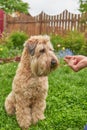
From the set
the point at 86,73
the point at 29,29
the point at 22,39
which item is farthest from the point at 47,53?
the point at 29,29

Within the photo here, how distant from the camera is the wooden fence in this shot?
2123 cm

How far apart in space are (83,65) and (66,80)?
211 inches

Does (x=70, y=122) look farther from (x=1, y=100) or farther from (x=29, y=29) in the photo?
(x=29, y=29)

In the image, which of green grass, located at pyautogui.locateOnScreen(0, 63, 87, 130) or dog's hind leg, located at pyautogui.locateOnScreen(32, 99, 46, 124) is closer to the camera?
dog's hind leg, located at pyautogui.locateOnScreen(32, 99, 46, 124)

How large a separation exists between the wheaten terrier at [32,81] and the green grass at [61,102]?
0.59 ft

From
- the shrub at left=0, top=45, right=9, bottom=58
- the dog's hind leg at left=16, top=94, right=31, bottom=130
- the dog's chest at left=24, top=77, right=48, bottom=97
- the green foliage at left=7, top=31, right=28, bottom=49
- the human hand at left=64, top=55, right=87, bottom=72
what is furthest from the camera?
the green foliage at left=7, top=31, right=28, bottom=49

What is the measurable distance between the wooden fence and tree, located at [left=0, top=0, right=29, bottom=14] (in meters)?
15.8

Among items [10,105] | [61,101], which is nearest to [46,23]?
[61,101]

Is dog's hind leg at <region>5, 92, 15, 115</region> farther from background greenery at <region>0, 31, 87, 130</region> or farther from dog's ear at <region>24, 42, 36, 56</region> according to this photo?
dog's ear at <region>24, 42, 36, 56</region>

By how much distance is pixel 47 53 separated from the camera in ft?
22.5

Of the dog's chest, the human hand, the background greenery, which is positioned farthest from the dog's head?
the human hand

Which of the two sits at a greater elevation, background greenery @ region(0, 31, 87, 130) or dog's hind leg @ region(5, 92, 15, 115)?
dog's hind leg @ region(5, 92, 15, 115)

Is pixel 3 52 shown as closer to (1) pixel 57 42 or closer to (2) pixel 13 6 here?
(1) pixel 57 42

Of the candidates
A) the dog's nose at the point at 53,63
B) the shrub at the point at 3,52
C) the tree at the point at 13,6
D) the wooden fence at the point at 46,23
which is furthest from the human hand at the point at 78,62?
the tree at the point at 13,6
